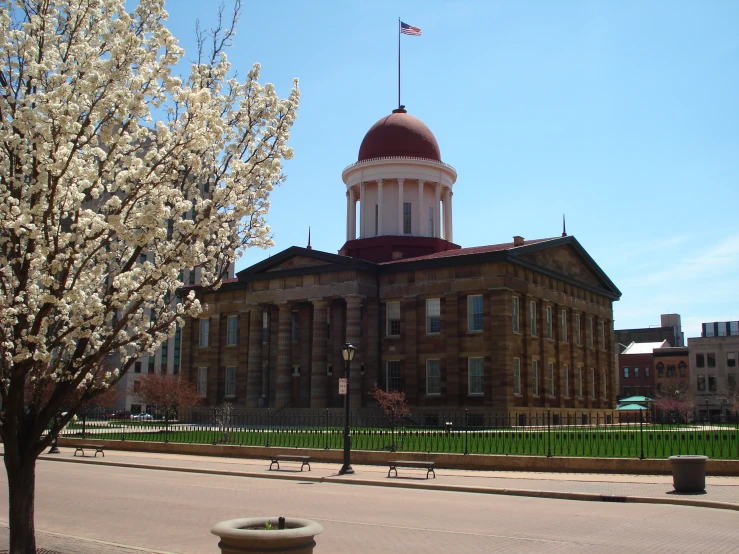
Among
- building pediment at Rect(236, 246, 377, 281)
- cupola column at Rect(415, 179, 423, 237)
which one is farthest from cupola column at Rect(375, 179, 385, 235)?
building pediment at Rect(236, 246, 377, 281)

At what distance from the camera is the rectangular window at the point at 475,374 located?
161 ft

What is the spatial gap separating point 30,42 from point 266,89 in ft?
9.45

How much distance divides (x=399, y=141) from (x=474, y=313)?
60.3 ft

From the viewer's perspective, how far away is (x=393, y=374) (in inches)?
2069

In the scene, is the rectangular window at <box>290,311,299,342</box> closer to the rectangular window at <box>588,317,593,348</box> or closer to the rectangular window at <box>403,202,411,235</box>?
the rectangular window at <box>403,202,411,235</box>

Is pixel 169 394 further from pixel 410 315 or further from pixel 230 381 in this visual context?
pixel 410 315

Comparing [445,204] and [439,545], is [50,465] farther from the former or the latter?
[445,204]

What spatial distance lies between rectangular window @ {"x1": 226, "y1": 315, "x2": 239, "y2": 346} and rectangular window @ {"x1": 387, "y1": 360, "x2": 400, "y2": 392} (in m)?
15.7

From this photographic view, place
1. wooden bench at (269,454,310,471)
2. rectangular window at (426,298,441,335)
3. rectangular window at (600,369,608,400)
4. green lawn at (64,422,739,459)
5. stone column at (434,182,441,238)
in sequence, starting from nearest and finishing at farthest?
green lawn at (64,422,739,459) → wooden bench at (269,454,310,471) → rectangular window at (426,298,441,335) → stone column at (434,182,441,238) → rectangular window at (600,369,608,400)

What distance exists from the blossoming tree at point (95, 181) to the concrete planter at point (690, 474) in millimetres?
13252

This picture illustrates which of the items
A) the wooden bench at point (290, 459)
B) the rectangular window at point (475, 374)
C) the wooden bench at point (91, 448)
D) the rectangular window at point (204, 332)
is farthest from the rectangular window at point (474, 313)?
the rectangular window at point (204, 332)

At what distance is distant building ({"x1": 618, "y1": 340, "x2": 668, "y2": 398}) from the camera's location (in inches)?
4382

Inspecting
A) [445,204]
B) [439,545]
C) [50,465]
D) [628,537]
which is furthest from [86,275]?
[445,204]

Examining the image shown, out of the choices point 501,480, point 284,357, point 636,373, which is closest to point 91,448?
point 284,357
